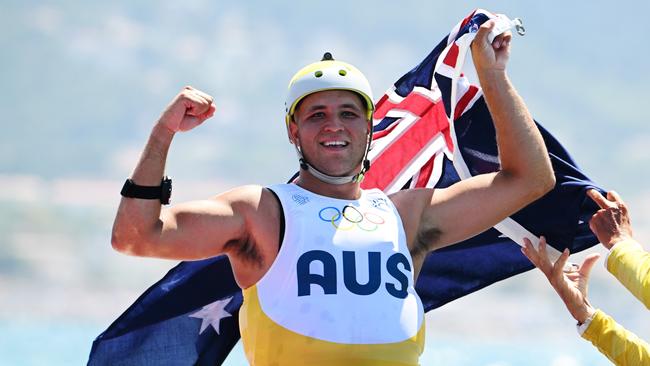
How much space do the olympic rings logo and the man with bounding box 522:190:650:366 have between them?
203 centimetres

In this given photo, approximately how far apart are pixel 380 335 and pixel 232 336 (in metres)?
2.63

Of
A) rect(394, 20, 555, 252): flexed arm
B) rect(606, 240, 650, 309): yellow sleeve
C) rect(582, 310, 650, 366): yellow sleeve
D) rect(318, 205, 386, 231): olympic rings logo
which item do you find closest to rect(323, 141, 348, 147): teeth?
rect(318, 205, 386, 231): olympic rings logo

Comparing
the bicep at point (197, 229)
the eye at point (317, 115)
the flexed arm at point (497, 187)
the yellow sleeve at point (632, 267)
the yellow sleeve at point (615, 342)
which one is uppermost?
the eye at point (317, 115)

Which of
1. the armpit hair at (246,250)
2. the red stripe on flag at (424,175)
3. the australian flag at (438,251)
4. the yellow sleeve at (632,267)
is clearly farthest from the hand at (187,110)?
the red stripe on flag at (424,175)

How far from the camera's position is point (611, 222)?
28.2ft

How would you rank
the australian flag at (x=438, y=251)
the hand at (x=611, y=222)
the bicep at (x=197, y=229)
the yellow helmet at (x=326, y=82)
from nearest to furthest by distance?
the bicep at (x=197, y=229) → the yellow helmet at (x=326, y=82) → the hand at (x=611, y=222) → the australian flag at (x=438, y=251)

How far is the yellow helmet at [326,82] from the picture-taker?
759 cm

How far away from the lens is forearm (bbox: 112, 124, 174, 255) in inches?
257

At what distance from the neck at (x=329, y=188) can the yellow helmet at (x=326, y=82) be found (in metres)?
0.49

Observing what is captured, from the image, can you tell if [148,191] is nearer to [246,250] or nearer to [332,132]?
[246,250]

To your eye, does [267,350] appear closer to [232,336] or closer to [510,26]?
[232,336]

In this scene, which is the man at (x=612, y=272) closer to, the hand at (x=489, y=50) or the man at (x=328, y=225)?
the man at (x=328, y=225)

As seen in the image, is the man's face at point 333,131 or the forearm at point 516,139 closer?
the man's face at point 333,131

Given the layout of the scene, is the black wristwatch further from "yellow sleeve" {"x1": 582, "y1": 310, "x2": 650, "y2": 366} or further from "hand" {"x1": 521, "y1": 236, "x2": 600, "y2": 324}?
"yellow sleeve" {"x1": 582, "y1": 310, "x2": 650, "y2": 366}
